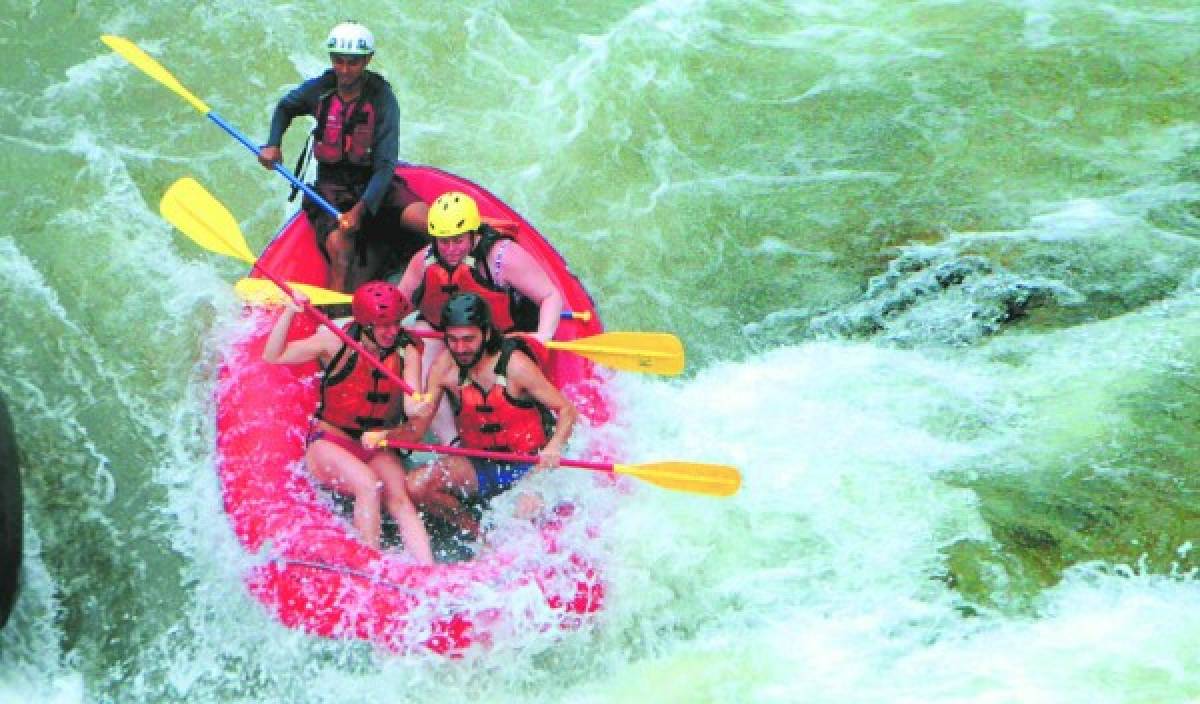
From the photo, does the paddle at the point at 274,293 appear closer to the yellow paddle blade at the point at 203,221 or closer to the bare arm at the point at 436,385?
the yellow paddle blade at the point at 203,221

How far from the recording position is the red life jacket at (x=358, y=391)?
13.8ft

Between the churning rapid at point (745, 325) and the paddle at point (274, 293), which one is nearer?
the churning rapid at point (745, 325)

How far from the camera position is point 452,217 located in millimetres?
4449

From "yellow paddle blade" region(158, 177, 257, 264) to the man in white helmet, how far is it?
0.29 m

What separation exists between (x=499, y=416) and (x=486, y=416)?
0.04m

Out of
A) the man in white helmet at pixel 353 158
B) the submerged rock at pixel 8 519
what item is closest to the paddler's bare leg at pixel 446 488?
the man in white helmet at pixel 353 158

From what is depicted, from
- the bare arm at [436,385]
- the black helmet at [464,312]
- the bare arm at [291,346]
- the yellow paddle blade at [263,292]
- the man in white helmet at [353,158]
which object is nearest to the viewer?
the black helmet at [464,312]

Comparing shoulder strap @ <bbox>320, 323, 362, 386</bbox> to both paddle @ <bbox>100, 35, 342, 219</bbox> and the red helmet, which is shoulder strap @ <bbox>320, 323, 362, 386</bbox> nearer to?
the red helmet

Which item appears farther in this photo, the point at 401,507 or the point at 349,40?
the point at 349,40

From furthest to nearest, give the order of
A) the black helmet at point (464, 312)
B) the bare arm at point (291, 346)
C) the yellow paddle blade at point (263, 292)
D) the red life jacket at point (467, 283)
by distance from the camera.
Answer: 1. the yellow paddle blade at point (263, 292)
2. the red life jacket at point (467, 283)
3. the bare arm at point (291, 346)
4. the black helmet at point (464, 312)

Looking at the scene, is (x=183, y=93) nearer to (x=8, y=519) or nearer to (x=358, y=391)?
(x=358, y=391)

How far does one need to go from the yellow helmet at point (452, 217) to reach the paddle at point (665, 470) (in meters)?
0.77

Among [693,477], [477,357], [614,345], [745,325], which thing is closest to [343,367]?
[477,357]

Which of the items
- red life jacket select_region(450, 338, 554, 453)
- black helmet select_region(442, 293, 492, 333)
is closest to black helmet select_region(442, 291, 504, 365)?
black helmet select_region(442, 293, 492, 333)
